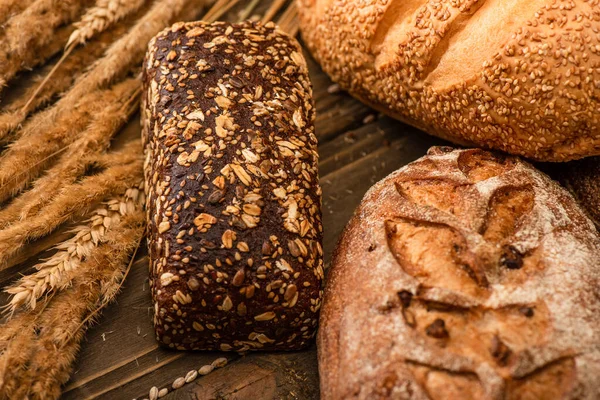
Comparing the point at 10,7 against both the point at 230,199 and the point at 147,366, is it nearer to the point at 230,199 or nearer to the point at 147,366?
the point at 230,199

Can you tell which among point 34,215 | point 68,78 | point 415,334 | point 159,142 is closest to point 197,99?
point 159,142

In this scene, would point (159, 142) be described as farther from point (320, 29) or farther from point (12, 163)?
point (320, 29)

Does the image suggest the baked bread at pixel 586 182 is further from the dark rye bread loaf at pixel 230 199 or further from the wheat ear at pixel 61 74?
the wheat ear at pixel 61 74

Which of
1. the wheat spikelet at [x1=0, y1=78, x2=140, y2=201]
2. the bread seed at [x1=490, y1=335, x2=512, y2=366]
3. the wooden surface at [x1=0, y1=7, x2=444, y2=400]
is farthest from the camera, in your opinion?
the wheat spikelet at [x1=0, y1=78, x2=140, y2=201]

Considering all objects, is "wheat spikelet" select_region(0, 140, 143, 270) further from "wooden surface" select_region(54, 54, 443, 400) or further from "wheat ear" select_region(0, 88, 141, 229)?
"wooden surface" select_region(54, 54, 443, 400)

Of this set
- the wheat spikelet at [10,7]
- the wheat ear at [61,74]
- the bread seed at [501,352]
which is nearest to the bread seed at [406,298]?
the bread seed at [501,352]

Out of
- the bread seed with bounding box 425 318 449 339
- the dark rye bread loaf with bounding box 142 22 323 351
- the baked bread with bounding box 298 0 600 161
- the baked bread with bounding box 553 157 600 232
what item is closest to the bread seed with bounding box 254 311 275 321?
the dark rye bread loaf with bounding box 142 22 323 351
